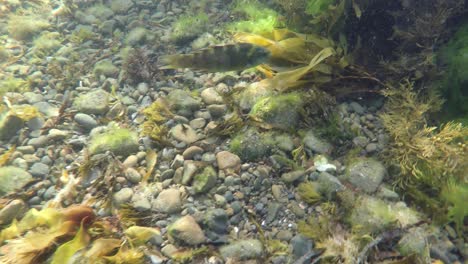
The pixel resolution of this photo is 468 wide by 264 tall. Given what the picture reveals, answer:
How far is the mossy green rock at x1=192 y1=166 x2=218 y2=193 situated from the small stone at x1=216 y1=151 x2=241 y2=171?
0.37 feet

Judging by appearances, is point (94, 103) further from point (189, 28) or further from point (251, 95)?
point (251, 95)

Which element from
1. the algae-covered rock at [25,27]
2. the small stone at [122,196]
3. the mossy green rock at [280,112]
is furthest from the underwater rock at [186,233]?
the algae-covered rock at [25,27]

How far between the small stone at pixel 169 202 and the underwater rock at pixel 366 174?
1.46m

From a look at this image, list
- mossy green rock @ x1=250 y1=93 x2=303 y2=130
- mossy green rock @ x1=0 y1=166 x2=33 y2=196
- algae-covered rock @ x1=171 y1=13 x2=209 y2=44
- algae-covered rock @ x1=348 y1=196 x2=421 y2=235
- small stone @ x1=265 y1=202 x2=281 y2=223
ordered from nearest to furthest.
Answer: algae-covered rock @ x1=348 y1=196 x2=421 y2=235, small stone @ x1=265 y1=202 x2=281 y2=223, mossy green rock @ x1=0 y1=166 x2=33 y2=196, mossy green rock @ x1=250 y1=93 x2=303 y2=130, algae-covered rock @ x1=171 y1=13 x2=209 y2=44

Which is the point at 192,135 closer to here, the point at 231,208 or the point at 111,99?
the point at 231,208

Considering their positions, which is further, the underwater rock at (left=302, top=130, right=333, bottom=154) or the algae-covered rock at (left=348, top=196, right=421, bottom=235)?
the underwater rock at (left=302, top=130, right=333, bottom=154)

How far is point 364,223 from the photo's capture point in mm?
2695

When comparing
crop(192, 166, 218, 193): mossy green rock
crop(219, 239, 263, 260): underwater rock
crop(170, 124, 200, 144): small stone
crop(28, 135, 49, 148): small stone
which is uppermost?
crop(170, 124, 200, 144): small stone

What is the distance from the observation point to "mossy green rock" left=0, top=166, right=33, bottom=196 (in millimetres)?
3201

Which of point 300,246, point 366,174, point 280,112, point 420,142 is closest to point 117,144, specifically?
point 280,112

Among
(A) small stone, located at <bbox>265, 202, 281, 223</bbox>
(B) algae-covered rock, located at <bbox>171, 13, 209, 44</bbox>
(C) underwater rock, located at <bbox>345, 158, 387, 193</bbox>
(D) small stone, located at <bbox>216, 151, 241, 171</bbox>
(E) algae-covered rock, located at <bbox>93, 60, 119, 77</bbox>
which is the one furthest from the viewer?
(B) algae-covered rock, located at <bbox>171, 13, 209, 44</bbox>

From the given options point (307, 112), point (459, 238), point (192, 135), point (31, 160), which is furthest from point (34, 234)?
point (459, 238)

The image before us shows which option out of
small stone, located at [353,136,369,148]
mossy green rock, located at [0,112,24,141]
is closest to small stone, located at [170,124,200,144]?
small stone, located at [353,136,369,148]

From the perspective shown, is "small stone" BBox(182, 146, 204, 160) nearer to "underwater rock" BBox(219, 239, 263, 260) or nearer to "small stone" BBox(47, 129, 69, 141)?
"underwater rock" BBox(219, 239, 263, 260)
